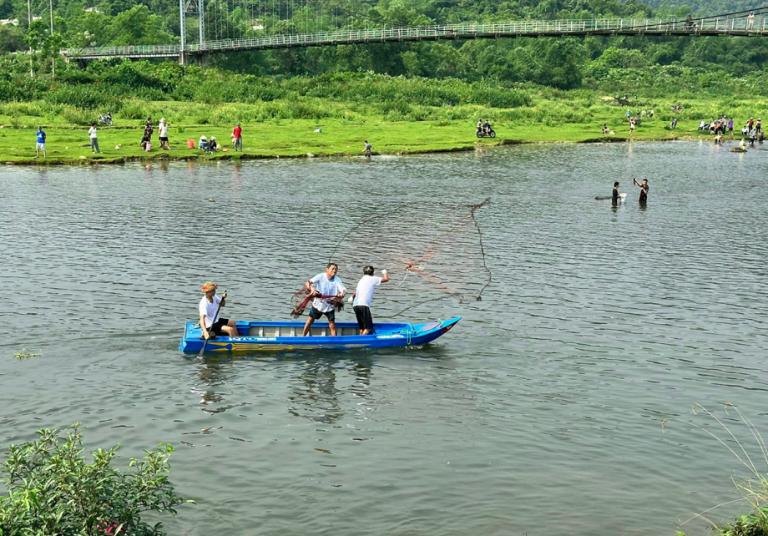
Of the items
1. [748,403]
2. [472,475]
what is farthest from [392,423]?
[748,403]

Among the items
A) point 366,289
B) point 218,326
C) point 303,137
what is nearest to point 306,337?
point 366,289

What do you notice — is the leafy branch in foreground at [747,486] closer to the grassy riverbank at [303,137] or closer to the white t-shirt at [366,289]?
the white t-shirt at [366,289]

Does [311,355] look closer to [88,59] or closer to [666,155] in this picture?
[666,155]

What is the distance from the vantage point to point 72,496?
14.9m

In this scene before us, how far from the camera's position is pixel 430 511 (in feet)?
67.3

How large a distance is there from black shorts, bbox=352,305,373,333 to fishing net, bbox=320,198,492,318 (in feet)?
13.4

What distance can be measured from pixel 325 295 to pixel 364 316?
4.46 feet

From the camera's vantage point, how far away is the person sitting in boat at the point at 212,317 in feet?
97.8

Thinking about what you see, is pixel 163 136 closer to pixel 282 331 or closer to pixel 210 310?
pixel 282 331

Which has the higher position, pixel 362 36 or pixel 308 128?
pixel 362 36

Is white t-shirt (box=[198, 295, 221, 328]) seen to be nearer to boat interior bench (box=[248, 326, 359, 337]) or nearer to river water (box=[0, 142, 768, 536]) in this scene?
river water (box=[0, 142, 768, 536])

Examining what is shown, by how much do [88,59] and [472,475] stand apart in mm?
165328

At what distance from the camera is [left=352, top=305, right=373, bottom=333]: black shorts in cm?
3086

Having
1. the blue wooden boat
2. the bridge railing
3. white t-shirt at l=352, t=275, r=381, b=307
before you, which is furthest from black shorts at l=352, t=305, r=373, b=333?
the bridge railing
